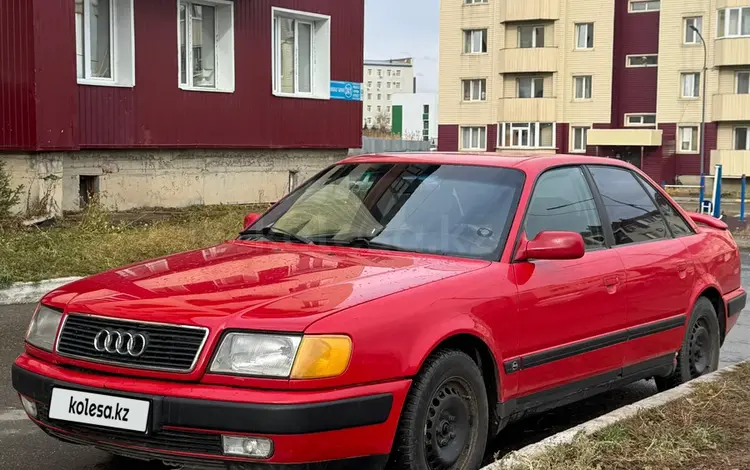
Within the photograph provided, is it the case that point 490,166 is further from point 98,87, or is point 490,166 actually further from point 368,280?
point 98,87

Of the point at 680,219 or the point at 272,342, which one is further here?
the point at 680,219

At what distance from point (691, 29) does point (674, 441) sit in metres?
54.1

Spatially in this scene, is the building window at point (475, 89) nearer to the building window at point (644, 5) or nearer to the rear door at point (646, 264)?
the building window at point (644, 5)

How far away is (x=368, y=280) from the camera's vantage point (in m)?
4.32

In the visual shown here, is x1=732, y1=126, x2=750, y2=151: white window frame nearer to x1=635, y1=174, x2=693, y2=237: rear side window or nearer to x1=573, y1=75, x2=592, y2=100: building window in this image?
x1=573, y1=75, x2=592, y2=100: building window

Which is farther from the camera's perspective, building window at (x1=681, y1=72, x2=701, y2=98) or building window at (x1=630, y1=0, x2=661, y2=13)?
building window at (x1=630, y1=0, x2=661, y2=13)

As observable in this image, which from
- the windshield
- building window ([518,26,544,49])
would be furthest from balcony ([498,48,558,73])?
the windshield

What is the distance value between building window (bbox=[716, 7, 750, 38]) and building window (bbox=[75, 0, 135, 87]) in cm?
4402

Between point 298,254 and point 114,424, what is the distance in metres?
1.42

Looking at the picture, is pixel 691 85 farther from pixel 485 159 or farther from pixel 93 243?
pixel 485 159

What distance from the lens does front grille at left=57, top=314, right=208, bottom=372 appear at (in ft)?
12.6

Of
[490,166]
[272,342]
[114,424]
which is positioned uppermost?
[490,166]

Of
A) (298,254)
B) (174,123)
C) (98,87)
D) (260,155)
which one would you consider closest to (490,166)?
(298,254)

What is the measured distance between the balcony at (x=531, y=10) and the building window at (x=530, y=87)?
364 centimetres
